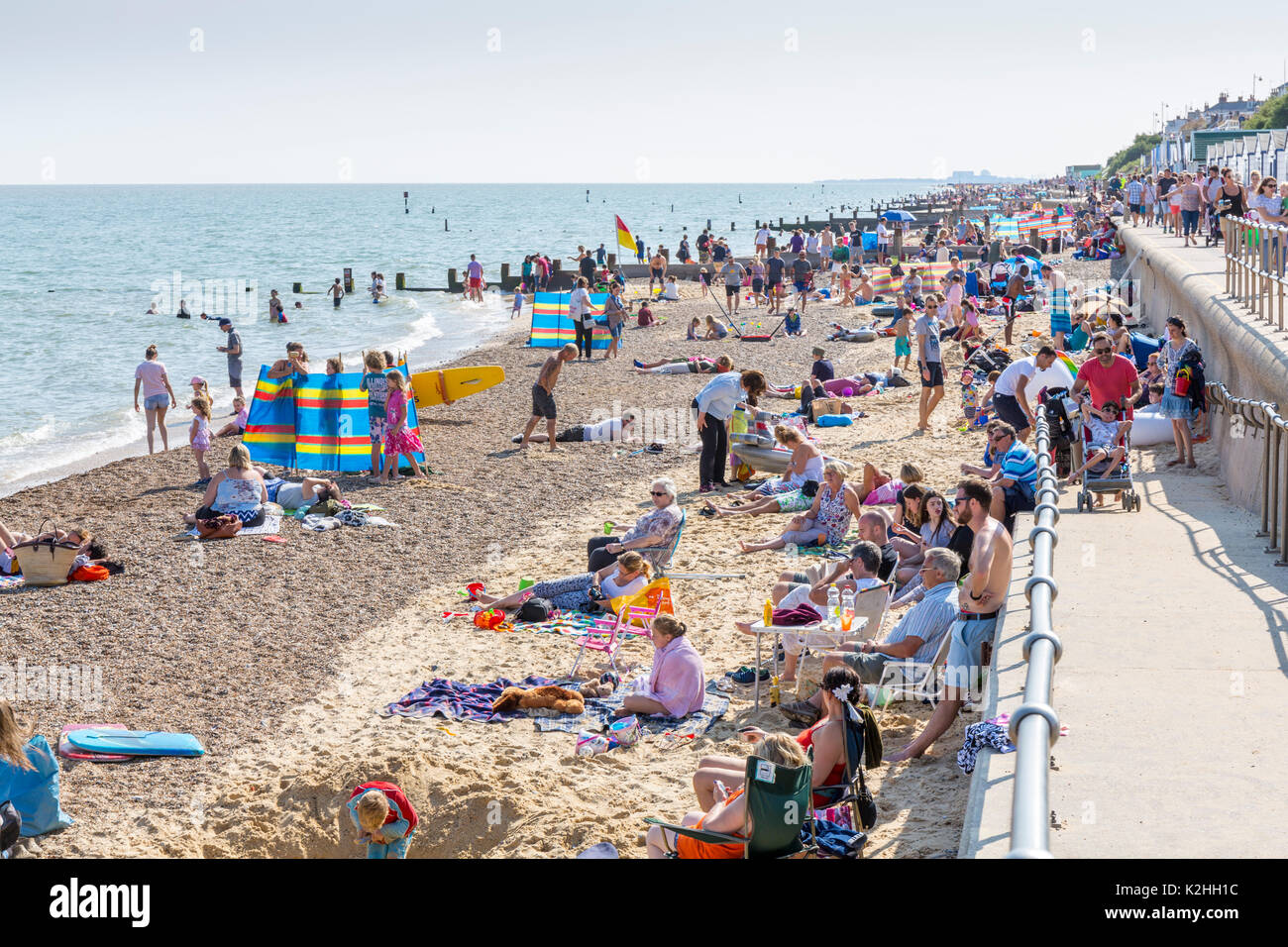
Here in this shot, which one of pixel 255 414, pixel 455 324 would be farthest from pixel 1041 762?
pixel 455 324

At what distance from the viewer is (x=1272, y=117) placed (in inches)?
2419

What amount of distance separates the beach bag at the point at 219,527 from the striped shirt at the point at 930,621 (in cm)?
713

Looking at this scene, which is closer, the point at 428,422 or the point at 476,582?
the point at 476,582

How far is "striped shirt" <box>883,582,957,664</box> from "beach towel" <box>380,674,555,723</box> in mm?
2379

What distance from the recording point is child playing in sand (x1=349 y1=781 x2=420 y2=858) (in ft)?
17.4

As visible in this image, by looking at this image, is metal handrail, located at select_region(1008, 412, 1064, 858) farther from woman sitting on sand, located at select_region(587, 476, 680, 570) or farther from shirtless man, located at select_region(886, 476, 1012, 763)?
woman sitting on sand, located at select_region(587, 476, 680, 570)

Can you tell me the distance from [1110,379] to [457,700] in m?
6.63

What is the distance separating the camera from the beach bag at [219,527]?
11.4 meters

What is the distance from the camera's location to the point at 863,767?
577 centimetres

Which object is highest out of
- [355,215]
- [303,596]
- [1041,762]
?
[355,215]

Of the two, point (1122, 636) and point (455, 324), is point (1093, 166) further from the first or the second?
point (1122, 636)

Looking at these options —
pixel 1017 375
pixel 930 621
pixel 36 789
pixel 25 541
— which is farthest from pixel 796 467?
pixel 36 789
